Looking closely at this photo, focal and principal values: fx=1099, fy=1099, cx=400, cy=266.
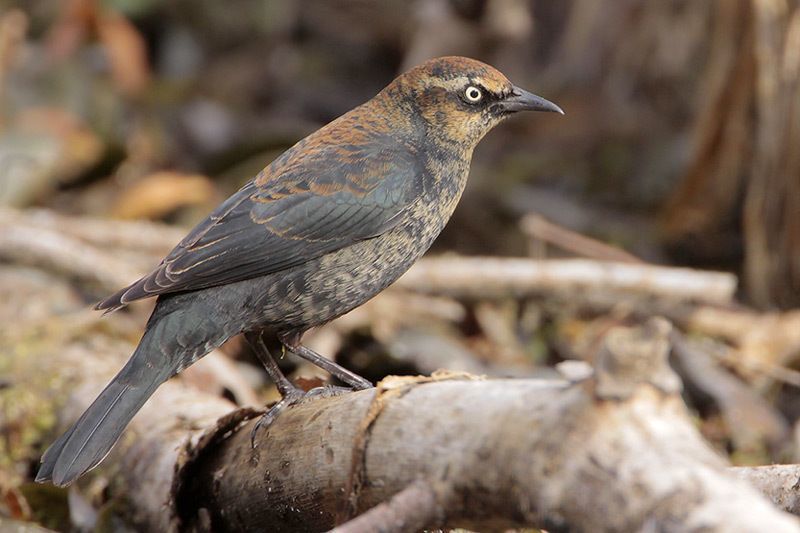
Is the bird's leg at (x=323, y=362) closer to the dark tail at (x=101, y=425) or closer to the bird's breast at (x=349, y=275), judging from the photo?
the bird's breast at (x=349, y=275)

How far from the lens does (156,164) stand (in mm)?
8570

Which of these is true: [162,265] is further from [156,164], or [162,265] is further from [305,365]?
[156,164]

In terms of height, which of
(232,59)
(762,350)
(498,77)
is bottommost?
(762,350)

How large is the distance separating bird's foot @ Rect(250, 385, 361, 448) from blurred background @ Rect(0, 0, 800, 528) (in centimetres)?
117

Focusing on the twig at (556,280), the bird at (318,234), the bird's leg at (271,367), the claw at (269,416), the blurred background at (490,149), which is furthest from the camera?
the twig at (556,280)


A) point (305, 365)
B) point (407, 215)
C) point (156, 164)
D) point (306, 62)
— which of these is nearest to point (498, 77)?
point (407, 215)

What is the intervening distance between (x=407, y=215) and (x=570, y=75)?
5.60m

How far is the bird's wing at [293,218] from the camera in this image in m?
3.83

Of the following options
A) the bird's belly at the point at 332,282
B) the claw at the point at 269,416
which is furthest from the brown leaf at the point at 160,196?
the claw at the point at 269,416

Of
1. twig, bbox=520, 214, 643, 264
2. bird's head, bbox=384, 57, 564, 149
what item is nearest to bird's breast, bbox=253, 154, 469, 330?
bird's head, bbox=384, 57, 564, 149

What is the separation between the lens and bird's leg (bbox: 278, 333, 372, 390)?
160 inches

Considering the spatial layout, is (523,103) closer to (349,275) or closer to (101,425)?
(349,275)

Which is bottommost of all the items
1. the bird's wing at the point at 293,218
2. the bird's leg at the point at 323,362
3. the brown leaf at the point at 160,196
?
the brown leaf at the point at 160,196

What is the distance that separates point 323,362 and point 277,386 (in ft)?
0.88
